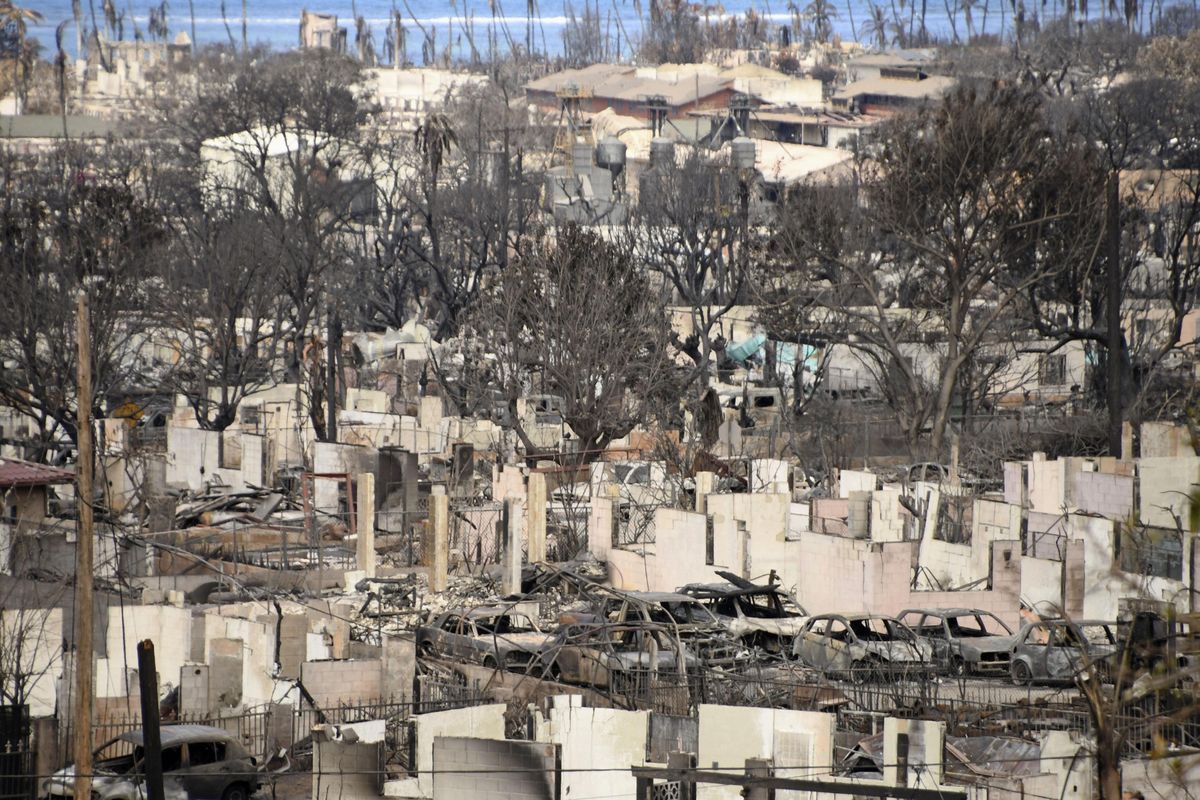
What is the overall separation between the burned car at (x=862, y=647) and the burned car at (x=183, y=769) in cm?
557

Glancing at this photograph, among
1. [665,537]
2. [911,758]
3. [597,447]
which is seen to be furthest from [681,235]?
[911,758]

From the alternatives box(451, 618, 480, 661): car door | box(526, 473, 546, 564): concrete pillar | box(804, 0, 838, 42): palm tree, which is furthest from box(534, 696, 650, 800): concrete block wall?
box(804, 0, 838, 42): palm tree

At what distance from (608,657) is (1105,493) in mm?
7598

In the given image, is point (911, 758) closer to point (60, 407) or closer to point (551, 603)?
point (551, 603)

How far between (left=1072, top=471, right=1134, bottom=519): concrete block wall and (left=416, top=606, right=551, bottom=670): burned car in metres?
7.11

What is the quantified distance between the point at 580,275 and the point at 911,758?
78.3 ft

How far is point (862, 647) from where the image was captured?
17469 millimetres

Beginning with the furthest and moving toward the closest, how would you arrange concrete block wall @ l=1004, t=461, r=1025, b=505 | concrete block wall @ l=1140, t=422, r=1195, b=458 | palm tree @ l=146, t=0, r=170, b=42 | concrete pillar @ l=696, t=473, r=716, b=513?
palm tree @ l=146, t=0, r=170, b=42 < concrete block wall @ l=1004, t=461, r=1025, b=505 < concrete pillar @ l=696, t=473, r=716, b=513 < concrete block wall @ l=1140, t=422, r=1195, b=458

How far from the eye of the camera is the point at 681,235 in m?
50.6

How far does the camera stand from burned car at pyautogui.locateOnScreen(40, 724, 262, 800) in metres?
13.8

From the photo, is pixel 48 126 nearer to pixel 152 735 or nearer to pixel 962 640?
pixel 962 640

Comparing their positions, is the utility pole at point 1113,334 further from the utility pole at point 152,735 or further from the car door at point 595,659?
the utility pole at point 152,735

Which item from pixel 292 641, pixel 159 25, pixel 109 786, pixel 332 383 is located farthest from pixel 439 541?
pixel 159 25

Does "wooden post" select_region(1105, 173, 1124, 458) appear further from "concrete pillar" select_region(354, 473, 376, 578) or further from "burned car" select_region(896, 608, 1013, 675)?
"concrete pillar" select_region(354, 473, 376, 578)
